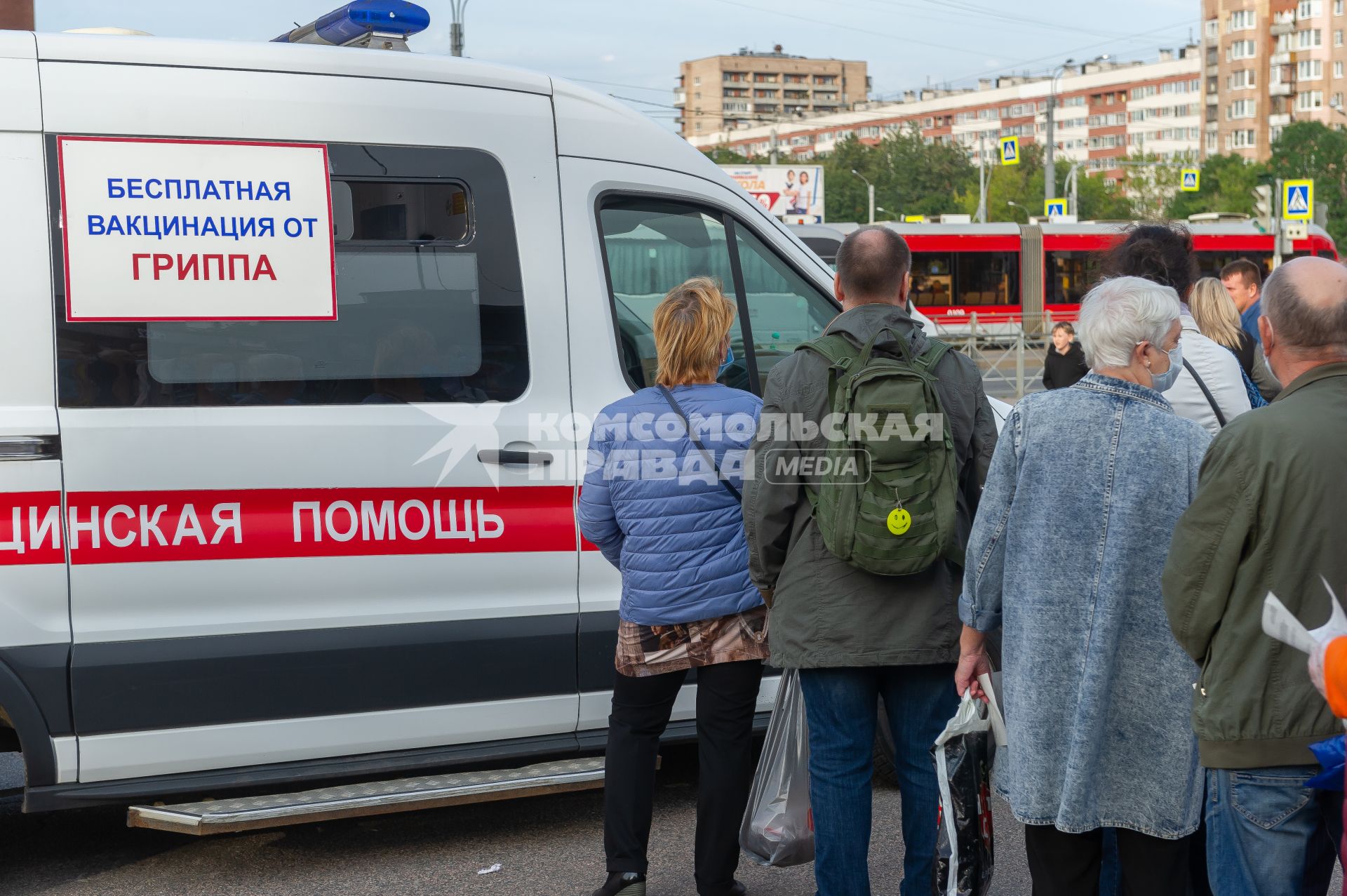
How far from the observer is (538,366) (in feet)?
14.5

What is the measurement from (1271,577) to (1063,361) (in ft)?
32.8

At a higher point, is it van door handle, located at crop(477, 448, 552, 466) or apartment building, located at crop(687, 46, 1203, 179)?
apartment building, located at crop(687, 46, 1203, 179)

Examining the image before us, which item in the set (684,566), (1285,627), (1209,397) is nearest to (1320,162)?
(1209,397)

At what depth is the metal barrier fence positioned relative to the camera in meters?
19.7

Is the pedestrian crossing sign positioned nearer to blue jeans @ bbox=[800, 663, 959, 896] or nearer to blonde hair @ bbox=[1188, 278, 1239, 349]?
blonde hair @ bbox=[1188, 278, 1239, 349]

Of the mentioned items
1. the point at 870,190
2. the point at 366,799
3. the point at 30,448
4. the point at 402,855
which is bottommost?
the point at 402,855

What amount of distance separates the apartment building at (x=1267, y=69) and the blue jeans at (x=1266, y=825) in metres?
99.6

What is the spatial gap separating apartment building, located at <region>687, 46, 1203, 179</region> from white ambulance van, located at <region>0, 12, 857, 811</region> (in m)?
105

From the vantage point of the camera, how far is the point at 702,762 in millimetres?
3930

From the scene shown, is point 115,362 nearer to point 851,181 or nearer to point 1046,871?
point 1046,871

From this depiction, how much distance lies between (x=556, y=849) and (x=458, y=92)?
8.39 feet

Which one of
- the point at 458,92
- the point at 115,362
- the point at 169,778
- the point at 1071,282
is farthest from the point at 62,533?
the point at 1071,282
